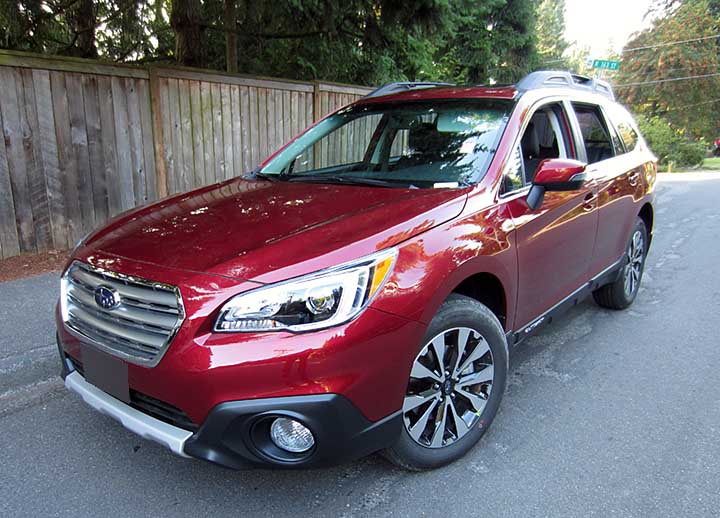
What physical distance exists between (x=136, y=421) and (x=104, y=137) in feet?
14.6

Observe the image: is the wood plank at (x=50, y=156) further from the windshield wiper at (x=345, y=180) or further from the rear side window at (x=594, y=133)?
the rear side window at (x=594, y=133)

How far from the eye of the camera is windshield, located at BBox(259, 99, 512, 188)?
9.85 ft

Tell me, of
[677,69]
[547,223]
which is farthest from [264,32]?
[677,69]

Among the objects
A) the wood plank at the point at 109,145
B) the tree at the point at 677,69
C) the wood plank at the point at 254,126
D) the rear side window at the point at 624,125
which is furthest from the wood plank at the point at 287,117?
the tree at the point at 677,69

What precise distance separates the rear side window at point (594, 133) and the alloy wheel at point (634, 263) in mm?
908

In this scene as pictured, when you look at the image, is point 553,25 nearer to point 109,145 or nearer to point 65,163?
point 109,145

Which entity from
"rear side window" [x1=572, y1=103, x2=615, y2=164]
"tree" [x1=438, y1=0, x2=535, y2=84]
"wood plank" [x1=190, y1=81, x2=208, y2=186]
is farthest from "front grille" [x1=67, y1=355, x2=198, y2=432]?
"tree" [x1=438, y1=0, x2=535, y2=84]

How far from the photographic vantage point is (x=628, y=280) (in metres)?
4.71

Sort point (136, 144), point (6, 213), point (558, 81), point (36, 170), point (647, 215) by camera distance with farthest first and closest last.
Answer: point (136, 144), point (36, 170), point (6, 213), point (647, 215), point (558, 81)

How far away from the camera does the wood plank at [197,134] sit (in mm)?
6293

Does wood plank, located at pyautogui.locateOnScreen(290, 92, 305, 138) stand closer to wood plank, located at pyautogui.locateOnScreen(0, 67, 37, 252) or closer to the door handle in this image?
wood plank, located at pyautogui.locateOnScreen(0, 67, 37, 252)

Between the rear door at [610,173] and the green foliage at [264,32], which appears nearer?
the rear door at [610,173]

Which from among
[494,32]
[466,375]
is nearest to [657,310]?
[466,375]

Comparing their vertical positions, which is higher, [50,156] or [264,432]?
[50,156]
